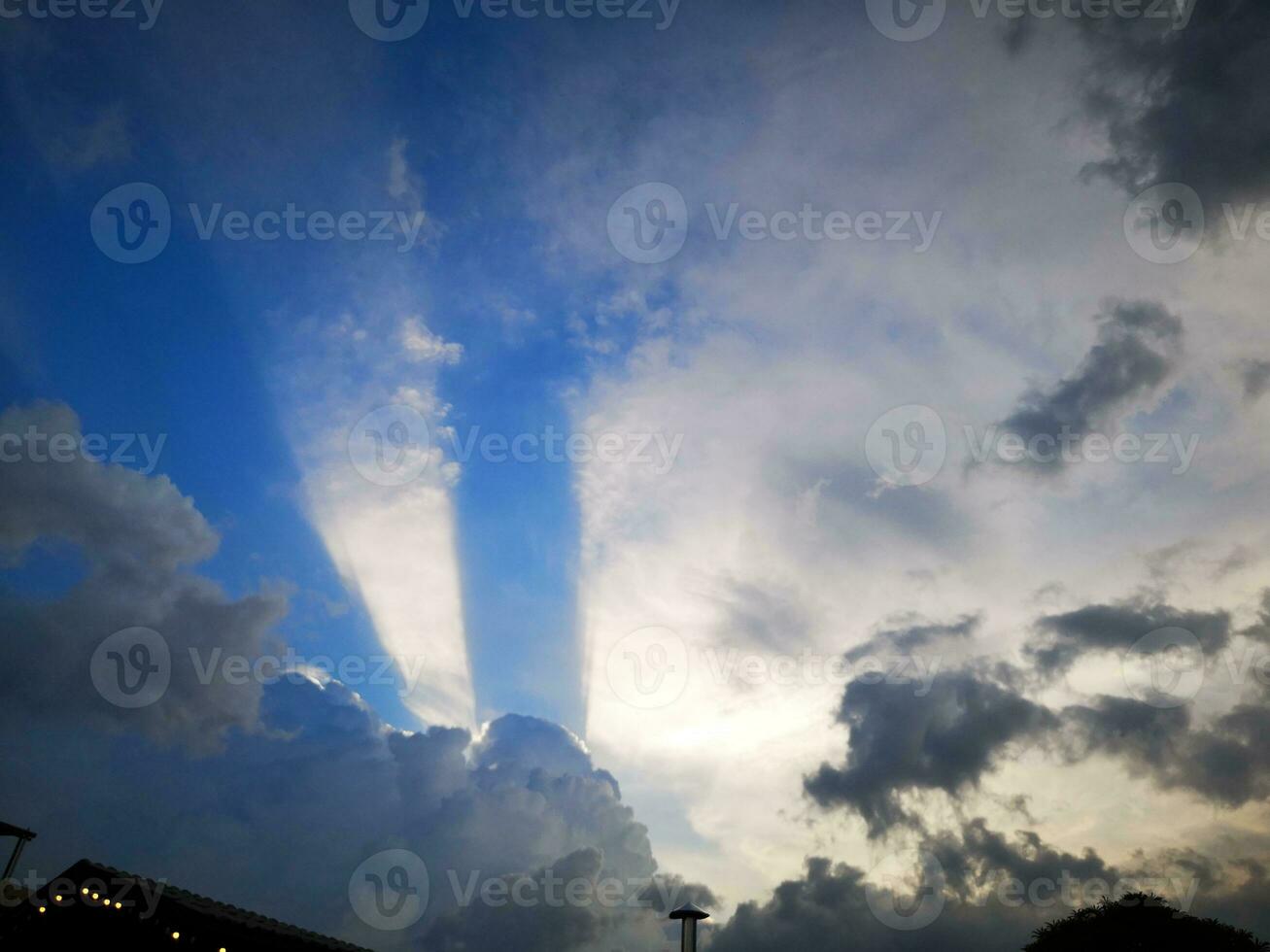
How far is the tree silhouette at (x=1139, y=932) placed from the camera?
3231 cm

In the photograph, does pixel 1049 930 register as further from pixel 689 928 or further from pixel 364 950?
pixel 364 950

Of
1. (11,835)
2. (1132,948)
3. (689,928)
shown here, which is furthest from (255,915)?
(1132,948)

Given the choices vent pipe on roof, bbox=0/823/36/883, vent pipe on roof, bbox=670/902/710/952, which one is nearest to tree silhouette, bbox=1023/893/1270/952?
vent pipe on roof, bbox=670/902/710/952

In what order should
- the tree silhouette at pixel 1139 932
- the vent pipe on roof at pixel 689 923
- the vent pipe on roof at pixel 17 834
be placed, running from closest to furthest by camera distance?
the vent pipe on roof at pixel 689 923 → the vent pipe on roof at pixel 17 834 → the tree silhouette at pixel 1139 932

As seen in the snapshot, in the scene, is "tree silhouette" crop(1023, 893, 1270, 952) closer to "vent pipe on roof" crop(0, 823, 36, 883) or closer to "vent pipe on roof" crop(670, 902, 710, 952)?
"vent pipe on roof" crop(670, 902, 710, 952)

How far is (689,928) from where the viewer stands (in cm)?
1745

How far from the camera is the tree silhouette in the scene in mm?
32312

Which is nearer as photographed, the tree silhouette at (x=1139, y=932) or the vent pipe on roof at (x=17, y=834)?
the vent pipe on roof at (x=17, y=834)

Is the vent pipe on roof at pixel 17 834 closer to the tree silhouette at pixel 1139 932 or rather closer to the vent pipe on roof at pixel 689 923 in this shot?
the vent pipe on roof at pixel 689 923

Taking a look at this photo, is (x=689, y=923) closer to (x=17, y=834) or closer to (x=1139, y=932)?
(x=17, y=834)

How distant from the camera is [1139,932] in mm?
33906

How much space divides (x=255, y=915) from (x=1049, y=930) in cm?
→ 3996

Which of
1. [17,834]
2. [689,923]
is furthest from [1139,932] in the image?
[17,834]

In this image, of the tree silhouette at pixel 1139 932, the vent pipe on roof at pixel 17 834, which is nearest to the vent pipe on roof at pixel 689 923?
the vent pipe on roof at pixel 17 834
